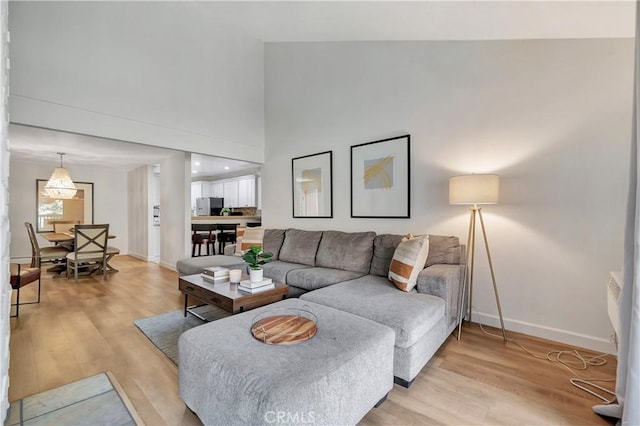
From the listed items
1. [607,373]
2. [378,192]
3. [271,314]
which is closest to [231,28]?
[378,192]

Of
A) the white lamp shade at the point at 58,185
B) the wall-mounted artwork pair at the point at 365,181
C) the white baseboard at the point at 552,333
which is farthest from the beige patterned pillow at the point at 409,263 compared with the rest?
→ the white lamp shade at the point at 58,185

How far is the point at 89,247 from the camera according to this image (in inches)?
179

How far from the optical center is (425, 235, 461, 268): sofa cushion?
8.71 feet

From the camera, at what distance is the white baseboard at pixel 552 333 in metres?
2.21

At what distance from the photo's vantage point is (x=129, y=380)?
1.85 m

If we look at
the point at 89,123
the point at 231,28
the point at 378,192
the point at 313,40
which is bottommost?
the point at 378,192

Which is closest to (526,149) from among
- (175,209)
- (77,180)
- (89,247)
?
(175,209)

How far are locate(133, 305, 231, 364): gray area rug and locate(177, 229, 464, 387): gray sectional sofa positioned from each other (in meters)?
0.68

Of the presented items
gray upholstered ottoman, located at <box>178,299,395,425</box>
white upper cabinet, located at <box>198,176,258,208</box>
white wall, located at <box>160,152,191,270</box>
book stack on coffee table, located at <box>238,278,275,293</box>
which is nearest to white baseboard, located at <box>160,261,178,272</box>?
white wall, located at <box>160,152,191,270</box>

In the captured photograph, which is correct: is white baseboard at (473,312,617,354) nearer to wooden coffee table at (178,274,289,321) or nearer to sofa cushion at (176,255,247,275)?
wooden coffee table at (178,274,289,321)

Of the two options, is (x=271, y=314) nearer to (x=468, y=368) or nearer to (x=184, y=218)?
(x=468, y=368)

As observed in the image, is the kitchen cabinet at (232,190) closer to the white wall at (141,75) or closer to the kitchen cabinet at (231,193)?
the kitchen cabinet at (231,193)

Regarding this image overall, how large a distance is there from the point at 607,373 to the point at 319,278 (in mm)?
2246

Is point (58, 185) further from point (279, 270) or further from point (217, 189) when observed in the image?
point (279, 270)
